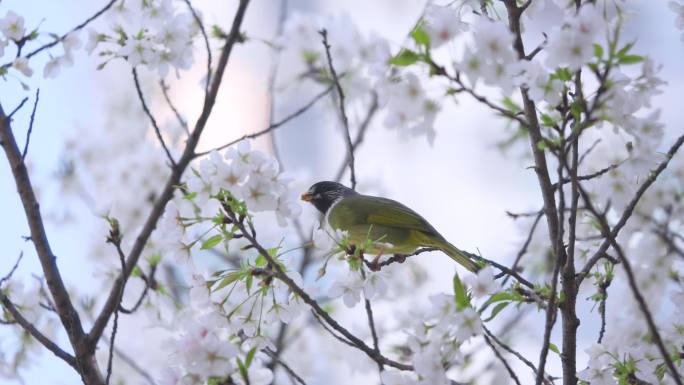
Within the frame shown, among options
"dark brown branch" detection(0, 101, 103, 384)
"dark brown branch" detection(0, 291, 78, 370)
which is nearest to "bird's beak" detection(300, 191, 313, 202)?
"dark brown branch" detection(0, 101, 103, 384)

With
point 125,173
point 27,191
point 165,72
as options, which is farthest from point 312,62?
point 27,191

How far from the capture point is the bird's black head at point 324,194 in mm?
3531

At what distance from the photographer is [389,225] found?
273cm

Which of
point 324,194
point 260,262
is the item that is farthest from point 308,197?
point 260,262

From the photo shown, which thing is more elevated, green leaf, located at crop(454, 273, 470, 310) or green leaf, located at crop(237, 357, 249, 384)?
green leaf, located at crop(454, 273, 470, 310)

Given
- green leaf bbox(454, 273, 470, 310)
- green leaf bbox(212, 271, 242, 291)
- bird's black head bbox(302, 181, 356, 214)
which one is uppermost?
bird's black head bbox(302, 181, 356, 214)

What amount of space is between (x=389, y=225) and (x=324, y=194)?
0.88m

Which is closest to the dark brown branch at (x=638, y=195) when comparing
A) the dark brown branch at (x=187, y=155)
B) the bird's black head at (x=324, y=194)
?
the dark brown branch at (x=187, y=155)

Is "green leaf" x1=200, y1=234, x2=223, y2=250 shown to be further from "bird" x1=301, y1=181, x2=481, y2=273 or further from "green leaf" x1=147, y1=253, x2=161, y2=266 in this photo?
"green leaf" x1=147, y1=253, x2=161, y2=266

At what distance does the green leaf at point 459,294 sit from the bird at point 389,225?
0.70m

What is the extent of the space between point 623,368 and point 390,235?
0.97m

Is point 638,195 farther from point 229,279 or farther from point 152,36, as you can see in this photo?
point 152,36

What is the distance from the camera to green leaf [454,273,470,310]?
1563 millimetres

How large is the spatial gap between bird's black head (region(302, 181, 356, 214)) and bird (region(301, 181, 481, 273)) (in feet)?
1.13
